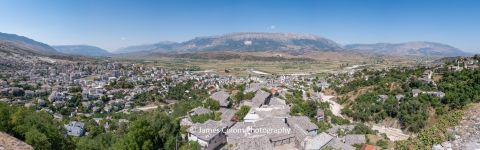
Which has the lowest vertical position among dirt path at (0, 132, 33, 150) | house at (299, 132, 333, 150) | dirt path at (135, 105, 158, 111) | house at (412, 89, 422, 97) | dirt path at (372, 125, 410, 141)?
dirt path at (135, 105, 158, 111)

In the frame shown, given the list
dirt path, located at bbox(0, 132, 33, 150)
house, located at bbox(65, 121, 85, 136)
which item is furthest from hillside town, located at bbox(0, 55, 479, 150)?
dirt path, located at bbox(0, 132, 33, 150)

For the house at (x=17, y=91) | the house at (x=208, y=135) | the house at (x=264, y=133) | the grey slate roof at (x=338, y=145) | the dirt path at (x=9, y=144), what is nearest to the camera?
the dirt path at (x=9, y=144)

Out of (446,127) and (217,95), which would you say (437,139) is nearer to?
(446,127)

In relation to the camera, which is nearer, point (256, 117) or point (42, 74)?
point (256, 117)

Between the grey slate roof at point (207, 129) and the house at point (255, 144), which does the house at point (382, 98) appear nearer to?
the grey slate roof at point (207, 129)

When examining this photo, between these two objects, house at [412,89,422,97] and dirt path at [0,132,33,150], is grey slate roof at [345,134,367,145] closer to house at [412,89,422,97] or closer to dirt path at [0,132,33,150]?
house at [412,89,422,97]

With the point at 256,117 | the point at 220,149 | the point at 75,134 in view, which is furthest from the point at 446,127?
the point at 75,134

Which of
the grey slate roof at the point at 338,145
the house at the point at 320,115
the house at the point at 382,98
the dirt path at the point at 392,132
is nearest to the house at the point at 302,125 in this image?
the grey slate roof at the point at 338,145

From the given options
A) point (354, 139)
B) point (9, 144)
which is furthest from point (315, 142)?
point (9, 144)
